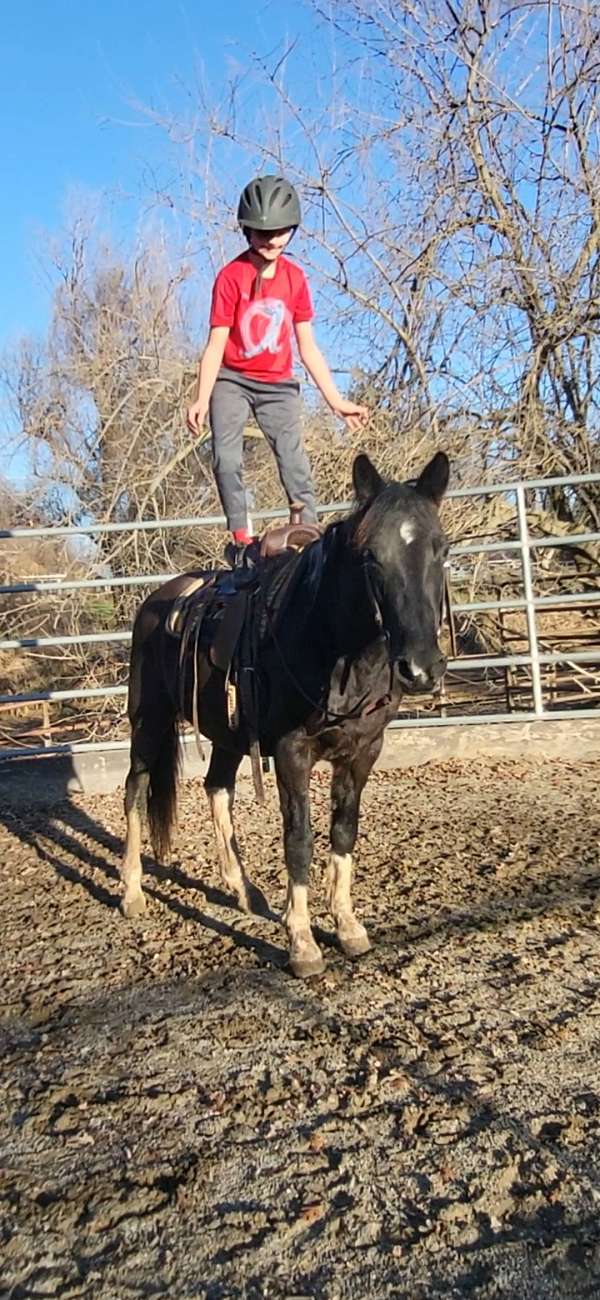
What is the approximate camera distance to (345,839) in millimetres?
3812

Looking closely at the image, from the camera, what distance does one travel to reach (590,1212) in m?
2.00

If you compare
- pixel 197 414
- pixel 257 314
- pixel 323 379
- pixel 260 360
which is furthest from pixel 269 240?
pixel 197 414

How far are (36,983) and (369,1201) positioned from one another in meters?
1.93

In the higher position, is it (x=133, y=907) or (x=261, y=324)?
(x=261, y=324)

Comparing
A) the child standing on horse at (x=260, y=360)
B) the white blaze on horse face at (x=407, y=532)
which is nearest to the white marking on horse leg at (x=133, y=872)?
the child standing on horse at (x=260, y=360)

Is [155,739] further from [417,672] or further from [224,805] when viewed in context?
[417,672]

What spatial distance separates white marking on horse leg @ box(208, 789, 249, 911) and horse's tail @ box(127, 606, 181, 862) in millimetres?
219

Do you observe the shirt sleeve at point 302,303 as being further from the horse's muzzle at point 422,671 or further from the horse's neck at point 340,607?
the horse's muzzle at point 422,671

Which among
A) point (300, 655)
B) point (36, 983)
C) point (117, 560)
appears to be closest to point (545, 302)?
point (117, 560)

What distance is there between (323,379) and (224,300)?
1.87 feet

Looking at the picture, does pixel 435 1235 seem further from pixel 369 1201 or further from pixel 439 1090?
pixel 439 1090

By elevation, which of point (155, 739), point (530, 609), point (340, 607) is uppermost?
point (340, 607)

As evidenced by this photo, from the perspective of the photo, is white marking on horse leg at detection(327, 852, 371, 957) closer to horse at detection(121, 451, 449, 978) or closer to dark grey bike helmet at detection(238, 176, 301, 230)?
horse at detection(121, 451, 449, 978)

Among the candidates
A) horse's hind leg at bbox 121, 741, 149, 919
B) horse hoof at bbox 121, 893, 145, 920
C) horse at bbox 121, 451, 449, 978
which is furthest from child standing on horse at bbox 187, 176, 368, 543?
horse hoof at bbox 121, 893, 145, 920
